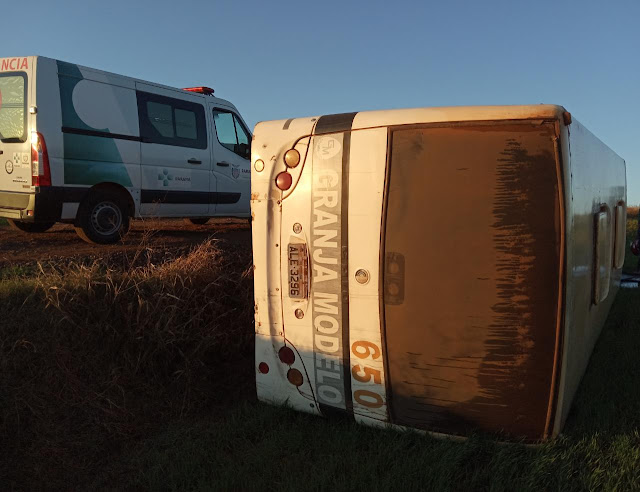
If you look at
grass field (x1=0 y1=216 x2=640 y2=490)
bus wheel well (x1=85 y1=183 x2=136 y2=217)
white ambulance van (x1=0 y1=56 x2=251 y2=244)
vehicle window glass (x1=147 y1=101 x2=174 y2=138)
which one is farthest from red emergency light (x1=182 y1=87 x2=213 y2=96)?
grass field (x1=0 y1=216 x2=640 y2=490)

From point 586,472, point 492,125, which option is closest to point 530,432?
point 586,472

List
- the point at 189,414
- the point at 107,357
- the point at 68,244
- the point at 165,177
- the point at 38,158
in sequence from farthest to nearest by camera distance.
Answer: the point at 165,177 → the point at 68,244 → the point at 38,158 → the point at 107,357 → the point at 189,414

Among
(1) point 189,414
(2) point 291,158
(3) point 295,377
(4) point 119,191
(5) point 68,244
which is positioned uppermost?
(4) point 119,191

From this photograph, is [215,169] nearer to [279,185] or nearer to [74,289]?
[74,289]

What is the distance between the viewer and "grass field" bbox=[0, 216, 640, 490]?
2504 millimetres

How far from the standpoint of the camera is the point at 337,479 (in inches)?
97.0

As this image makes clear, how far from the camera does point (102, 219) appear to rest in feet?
21.1

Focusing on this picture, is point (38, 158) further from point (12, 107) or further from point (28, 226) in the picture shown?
point (28, 226)

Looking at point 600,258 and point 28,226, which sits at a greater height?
point 28,226

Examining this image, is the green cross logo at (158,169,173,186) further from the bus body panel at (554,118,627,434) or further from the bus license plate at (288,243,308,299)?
the bus body panel at (554,118,627,434)

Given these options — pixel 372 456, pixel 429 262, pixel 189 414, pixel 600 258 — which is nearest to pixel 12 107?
pixel 189 414

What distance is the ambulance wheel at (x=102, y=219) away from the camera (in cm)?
627

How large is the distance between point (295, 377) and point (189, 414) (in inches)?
38.6

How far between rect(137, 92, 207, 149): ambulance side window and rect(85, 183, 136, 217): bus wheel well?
0.76 meters
